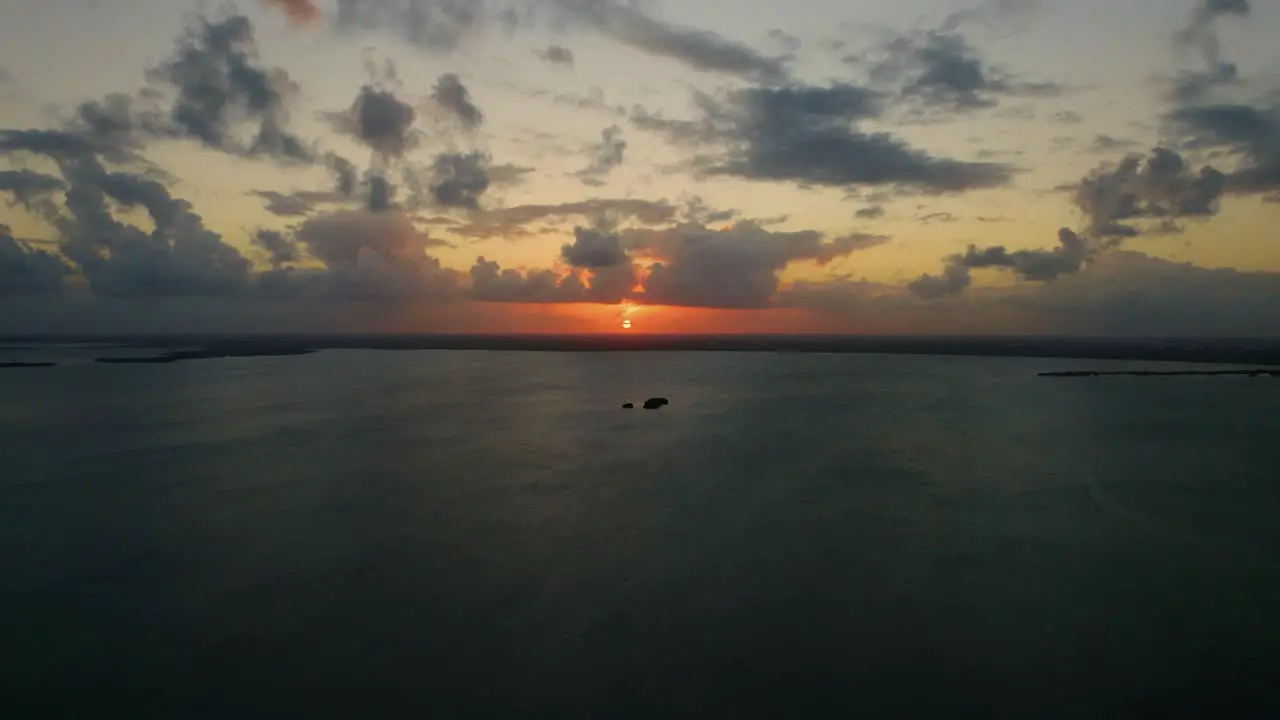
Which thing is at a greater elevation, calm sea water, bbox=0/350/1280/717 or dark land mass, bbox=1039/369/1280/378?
dark land mass, bbox=1039/369/1280/378

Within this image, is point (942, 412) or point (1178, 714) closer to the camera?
point (1178, 714)

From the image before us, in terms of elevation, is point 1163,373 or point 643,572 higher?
point 1163,373

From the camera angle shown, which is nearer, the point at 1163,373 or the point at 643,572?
the point at 643,572

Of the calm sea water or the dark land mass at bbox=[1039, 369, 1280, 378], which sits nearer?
the calm sea water

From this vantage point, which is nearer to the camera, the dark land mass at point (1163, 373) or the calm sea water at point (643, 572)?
the calm sea water at point (643, 572)

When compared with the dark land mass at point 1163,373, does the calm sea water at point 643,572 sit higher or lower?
lower

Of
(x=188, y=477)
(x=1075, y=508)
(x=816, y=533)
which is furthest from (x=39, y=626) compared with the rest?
(x=1075, y=508)

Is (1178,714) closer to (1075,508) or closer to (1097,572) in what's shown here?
(1097,572)

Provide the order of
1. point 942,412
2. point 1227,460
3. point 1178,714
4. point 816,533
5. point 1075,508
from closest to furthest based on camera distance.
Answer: point 1178,714 → point 816,533 → point 1075,508 → point 1227,460 → point 942,412
